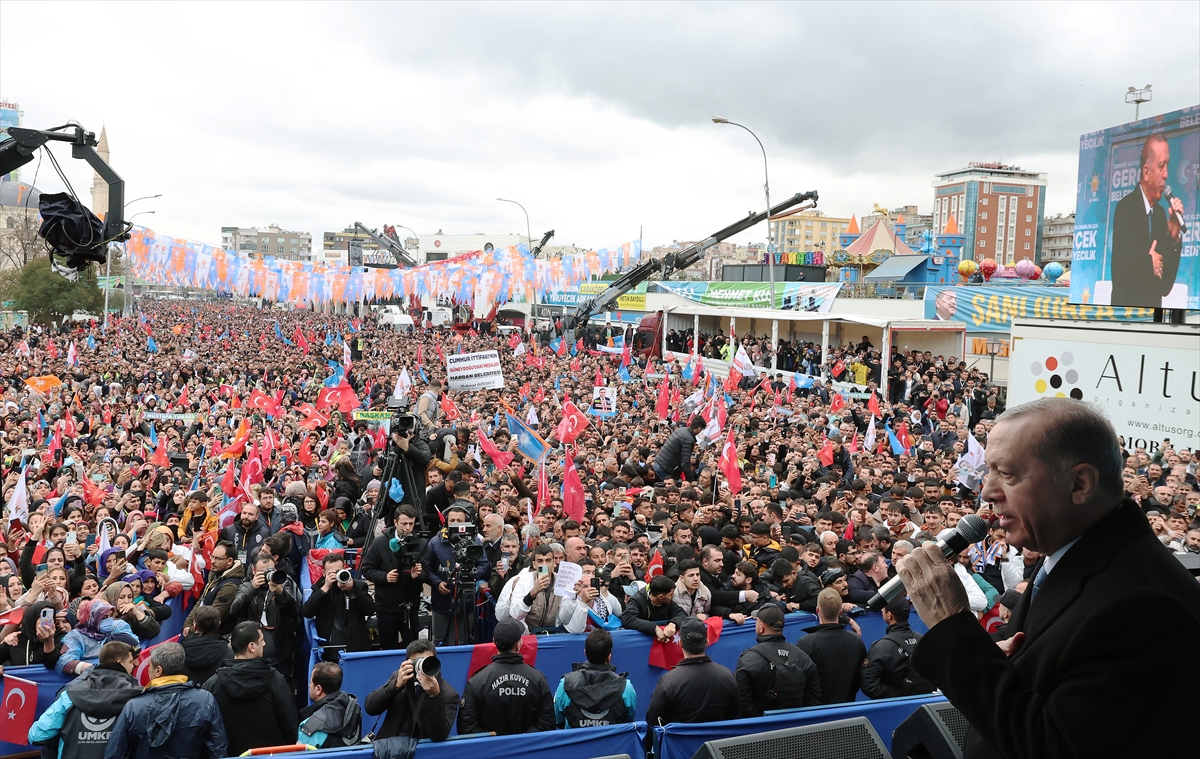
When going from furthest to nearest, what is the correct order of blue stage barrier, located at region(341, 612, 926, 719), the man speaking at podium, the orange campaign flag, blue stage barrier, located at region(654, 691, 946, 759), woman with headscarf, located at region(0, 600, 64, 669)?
the orange campaign flag < blue stage barrier, located at region(341, 612, 926, 719) < woman with headscarf, located at region(0, 600, 64, 669) < blue stage barrier, located at region(654, 691, 946, 759) < the man speaking at podium

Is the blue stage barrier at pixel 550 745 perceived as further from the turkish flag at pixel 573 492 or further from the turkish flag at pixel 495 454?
the turkish flag at pixel 495 454

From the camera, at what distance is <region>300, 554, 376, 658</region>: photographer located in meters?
6.89

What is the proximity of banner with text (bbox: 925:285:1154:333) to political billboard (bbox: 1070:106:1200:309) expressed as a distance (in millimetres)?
7145

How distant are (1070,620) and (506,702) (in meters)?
4.12

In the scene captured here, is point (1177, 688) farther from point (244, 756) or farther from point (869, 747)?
point (244, 756)

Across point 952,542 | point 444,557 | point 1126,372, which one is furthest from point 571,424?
point 952,542

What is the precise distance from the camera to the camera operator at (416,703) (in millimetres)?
5074

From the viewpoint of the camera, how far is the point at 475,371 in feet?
59.9

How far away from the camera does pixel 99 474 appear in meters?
12.7

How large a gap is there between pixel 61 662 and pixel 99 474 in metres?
7.50

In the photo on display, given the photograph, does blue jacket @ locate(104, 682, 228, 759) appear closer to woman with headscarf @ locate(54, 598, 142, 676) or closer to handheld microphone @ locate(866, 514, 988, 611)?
woman with headscarf @ locate(54, 598, 142, 676)

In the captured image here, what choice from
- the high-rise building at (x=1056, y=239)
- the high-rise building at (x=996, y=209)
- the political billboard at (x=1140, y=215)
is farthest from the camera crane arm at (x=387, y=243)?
the high-rise building at (x=1056, y=239)

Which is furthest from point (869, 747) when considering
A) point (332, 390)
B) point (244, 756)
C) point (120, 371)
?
point (120, 371)

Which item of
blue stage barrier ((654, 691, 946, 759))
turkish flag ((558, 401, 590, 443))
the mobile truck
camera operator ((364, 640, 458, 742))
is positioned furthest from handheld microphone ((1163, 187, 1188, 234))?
camera operator ((364, 640, 458, 742))
